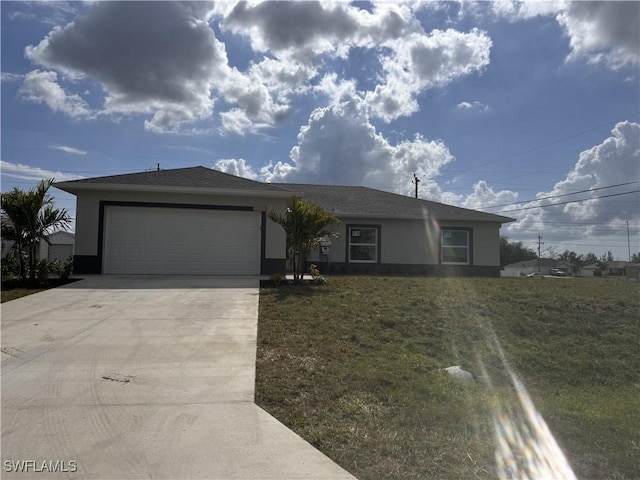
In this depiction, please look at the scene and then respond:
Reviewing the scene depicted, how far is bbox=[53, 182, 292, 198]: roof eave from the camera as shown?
14.6 m

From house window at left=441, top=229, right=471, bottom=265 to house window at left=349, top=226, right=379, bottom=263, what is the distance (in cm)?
312

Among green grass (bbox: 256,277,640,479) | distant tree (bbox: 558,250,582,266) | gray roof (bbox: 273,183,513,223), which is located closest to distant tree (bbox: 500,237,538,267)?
distant tree (bbox: 558,250,582,266)

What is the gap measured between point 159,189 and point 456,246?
1276cm

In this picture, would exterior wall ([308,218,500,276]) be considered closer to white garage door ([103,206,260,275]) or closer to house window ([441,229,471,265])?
house window ([441,229,471,265])

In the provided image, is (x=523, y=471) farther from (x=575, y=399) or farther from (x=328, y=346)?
(x=328, y=346)

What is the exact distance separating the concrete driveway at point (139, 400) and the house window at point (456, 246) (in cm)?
1349

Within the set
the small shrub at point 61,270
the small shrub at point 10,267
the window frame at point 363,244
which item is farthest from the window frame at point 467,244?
the small shrub at point 10,267

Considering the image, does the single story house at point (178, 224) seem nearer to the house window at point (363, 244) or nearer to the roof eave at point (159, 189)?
the roof eave at point (159, 189)

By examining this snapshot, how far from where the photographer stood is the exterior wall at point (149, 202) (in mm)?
14711

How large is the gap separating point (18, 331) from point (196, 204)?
8.40 m

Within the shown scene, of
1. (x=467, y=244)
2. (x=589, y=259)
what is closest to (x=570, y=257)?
(x=589, y=259)

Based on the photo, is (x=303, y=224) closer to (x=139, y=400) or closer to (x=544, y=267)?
(x=139, y=400)

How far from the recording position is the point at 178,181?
15484 millimetres

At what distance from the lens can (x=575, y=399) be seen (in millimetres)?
5273
